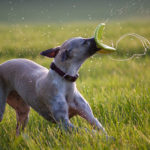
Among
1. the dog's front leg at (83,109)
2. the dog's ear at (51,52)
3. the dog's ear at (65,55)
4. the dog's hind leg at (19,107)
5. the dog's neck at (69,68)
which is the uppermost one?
the dog's ear at (65,55)

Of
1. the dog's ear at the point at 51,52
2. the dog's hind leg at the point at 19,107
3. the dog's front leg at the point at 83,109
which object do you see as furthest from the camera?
the dog's hind leg at the point at 19,107

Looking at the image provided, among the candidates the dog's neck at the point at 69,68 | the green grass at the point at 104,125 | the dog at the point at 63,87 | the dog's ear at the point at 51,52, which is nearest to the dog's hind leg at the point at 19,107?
the green grass at the point at 104,125

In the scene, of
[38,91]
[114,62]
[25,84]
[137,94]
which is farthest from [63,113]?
[114,62]

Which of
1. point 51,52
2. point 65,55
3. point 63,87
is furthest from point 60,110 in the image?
point 51,52

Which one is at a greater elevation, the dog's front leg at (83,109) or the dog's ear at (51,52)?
the dog's ear at (51,52)

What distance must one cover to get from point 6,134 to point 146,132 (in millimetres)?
1712

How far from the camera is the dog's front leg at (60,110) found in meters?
Answer: 2.56

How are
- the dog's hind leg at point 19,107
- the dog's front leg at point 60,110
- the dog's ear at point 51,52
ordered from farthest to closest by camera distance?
the dog's hind leg at point 19,107, the dog's ear at point 51,52, the dog's front leg at point 60,110

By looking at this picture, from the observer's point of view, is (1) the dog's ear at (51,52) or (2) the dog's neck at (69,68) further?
(1) the dog's ear at (51,52)

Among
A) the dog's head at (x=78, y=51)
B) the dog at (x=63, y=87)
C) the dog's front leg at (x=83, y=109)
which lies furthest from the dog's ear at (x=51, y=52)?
the dog's front leg at (x=83, y=109)

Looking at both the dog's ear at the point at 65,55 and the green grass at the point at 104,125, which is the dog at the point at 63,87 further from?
the green grass at the point at 104,125

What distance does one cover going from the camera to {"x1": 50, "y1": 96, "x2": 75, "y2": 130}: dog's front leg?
8.39 feet

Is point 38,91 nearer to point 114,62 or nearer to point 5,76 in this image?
point 5,76

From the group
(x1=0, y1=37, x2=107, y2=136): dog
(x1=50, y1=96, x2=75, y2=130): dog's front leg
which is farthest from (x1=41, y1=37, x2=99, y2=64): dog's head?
(x1=50, y1=96, x2=75, y2=130): dog's front leg
